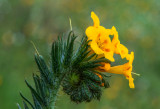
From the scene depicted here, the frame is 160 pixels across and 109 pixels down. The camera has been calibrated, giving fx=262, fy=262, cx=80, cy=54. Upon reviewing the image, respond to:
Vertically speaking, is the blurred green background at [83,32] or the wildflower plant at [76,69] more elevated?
the blurred green background at [83,32]

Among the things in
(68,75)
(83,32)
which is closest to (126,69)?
(68,75)

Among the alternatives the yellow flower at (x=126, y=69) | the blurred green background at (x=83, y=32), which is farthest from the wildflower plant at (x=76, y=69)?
the blurred green background at (x=83, y=32)

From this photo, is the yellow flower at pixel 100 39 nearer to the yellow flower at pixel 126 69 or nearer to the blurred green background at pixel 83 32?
the yellow flower at pixel 126 69

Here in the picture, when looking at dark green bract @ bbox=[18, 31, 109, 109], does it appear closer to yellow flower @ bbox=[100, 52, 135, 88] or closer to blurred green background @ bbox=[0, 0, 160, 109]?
yellow flower @ bbox=[100, 52, 135, 88]

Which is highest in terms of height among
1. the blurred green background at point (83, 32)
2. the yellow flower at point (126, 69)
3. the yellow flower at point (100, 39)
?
the blurred green background at point (83, 32)

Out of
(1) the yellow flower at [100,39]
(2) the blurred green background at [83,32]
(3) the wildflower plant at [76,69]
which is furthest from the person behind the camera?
(2) the blurred green background at [83,32]

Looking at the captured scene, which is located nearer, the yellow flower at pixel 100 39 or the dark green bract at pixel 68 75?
the yellow flower at pixel 100 39

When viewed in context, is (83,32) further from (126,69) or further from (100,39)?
(100,39)

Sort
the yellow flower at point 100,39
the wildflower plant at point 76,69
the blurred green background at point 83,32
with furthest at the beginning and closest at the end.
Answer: the blurred green background at point 83,32
the wildflower plant at point 76,69
the yellow flower at point 100,39
